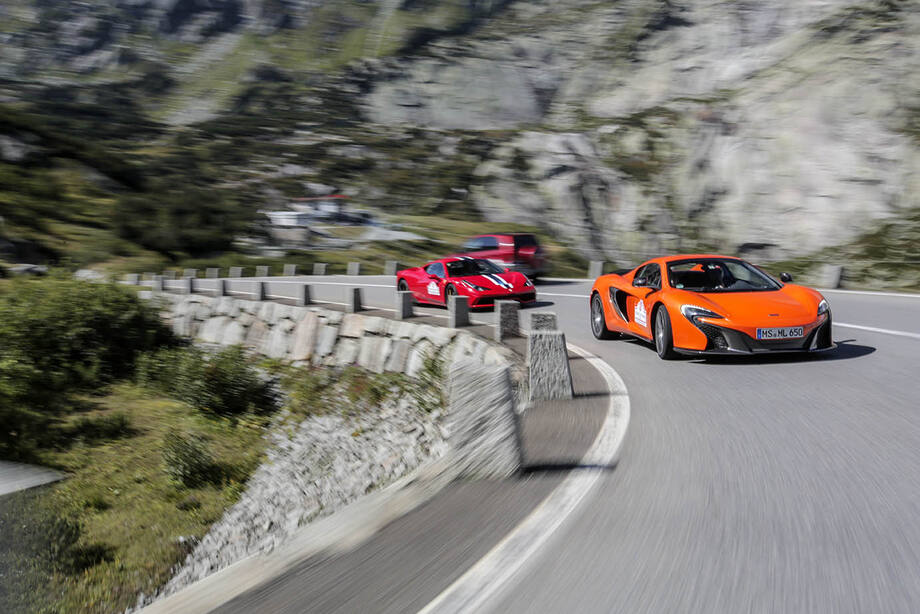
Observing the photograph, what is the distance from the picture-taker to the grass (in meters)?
7.21

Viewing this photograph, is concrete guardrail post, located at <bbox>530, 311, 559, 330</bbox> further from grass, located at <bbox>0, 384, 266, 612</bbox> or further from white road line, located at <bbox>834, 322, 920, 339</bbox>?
white road line, located at <bbox>834, 322, 920, 339</bbox>

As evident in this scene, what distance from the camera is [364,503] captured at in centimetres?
432

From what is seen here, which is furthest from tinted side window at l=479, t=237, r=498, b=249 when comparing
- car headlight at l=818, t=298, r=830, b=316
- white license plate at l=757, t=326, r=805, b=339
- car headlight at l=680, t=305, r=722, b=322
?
white license plate at l=757, t=326, r=805, b=339

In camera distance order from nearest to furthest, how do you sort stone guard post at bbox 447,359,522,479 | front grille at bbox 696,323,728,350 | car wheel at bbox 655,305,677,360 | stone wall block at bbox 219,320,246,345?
stone guard post at bbox 447,359,522,479
front grille at bbox 696,323,728,350
car wheel at bbox 655,305,677,360
stone wall block at bbox 219,320,246,345

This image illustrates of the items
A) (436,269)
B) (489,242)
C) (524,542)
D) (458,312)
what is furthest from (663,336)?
(489,242)

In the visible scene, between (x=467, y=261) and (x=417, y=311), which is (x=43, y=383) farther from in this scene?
(x=467, y=261)

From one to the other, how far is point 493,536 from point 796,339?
6110mm

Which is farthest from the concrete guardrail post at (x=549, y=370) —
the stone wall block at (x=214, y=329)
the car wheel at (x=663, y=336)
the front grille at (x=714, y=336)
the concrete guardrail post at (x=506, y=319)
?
the stone wall block at (x=214, y=329)

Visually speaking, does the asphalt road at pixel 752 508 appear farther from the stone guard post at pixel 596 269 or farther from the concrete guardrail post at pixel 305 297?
the stone guard post at pixel 596 269

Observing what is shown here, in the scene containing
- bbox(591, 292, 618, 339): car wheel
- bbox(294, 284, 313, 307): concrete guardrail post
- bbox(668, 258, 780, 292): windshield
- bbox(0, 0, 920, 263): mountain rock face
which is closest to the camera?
bbox(668, 258, 780, 292): windshield

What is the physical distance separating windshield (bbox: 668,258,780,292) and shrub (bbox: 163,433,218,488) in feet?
22.5

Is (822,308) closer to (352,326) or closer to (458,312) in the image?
(458,312)

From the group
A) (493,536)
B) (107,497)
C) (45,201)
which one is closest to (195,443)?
(107,497)

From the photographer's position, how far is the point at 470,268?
56.6 ft
